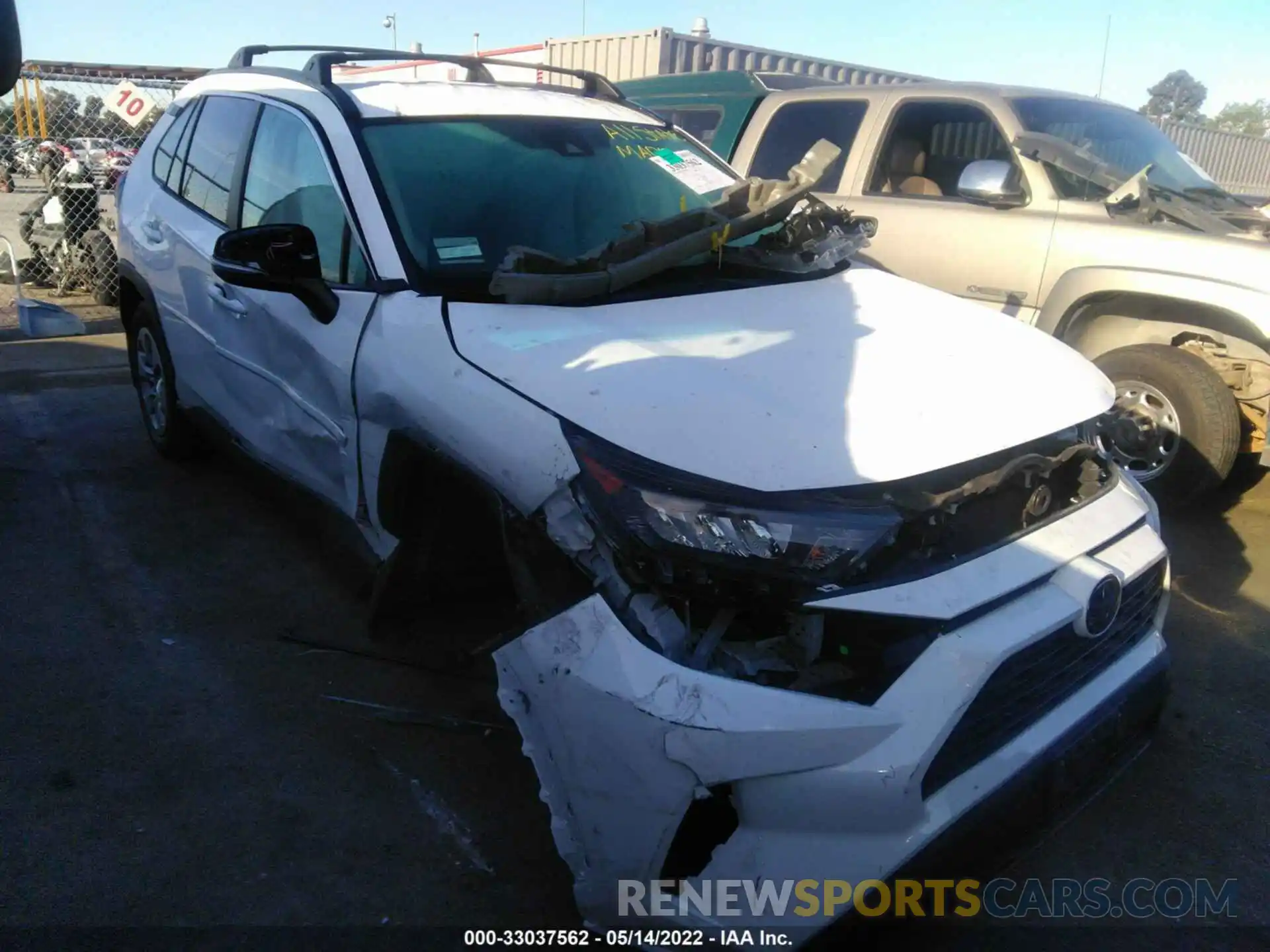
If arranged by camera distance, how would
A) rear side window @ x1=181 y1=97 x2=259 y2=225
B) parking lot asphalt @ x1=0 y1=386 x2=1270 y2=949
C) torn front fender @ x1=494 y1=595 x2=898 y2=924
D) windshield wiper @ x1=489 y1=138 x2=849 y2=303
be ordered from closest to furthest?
torn front fender @ x1=494 y1=595 x2=898 y2=924
parking lot asphalt @ x1=0 y1=386 x2=1270 y2=949
windshield wiper @ x1=489 y1=138 x2=849 y2=303
rear side window @ x1=181 y1=97 x2=259 y2=225

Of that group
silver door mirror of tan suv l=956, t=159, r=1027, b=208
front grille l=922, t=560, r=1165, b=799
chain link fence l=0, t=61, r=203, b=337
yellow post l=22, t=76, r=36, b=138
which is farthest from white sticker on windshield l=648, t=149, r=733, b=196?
yellow post l=22, t=76, r=36, b=138

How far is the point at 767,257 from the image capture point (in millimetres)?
3336

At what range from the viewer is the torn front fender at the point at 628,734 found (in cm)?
188

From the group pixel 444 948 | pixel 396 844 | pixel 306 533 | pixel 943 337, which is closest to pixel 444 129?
pixel 306 533

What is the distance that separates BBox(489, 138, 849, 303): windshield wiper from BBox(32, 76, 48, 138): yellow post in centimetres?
1018

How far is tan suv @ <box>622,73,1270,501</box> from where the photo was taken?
462cm

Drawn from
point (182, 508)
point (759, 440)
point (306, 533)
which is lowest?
point (182, 508)

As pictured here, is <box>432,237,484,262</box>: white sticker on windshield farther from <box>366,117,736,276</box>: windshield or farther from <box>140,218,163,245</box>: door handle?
<box>140,218,163,245</box>: door handle

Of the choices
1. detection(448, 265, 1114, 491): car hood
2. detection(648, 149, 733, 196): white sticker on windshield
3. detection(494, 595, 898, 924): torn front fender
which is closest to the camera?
detection(494, 595, 898, 924): torn front fender

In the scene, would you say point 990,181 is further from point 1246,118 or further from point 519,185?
point 1246,118

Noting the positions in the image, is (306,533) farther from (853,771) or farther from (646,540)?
(853,771)

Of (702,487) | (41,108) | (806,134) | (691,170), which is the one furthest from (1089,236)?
(41,108)

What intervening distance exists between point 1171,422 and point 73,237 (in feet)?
32.3

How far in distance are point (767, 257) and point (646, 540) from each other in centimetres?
159
